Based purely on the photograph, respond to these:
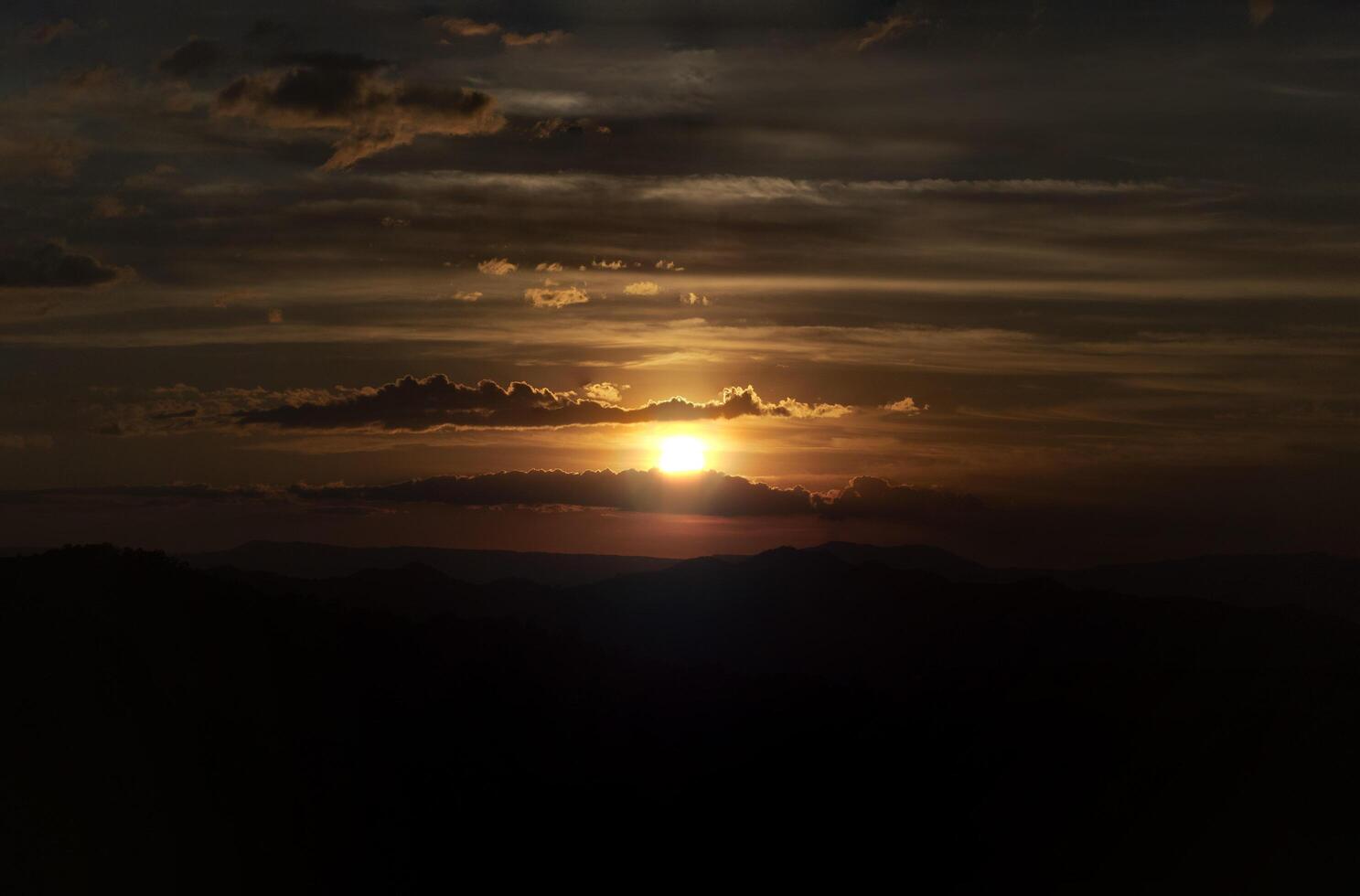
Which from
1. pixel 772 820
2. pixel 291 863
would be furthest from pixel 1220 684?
pixel 291 863

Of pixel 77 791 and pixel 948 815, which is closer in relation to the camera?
pixel 77 791

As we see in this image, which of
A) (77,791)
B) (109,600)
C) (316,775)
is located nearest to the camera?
(77,791)

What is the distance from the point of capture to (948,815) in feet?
216

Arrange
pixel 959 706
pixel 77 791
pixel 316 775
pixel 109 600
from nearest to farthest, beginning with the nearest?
pixel 77 791 < pixel 316 775 < pixel 109 600 < pixel 959 706

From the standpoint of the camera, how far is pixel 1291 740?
70.3 meters

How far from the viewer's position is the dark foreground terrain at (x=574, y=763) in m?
53.7

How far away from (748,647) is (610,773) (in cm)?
10648

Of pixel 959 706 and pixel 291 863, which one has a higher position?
pixel 959 706

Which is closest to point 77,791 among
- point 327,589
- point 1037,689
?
point 1037,689

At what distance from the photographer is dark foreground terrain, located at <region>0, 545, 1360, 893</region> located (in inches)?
2115

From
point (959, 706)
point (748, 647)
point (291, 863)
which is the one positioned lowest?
point (291, 863)

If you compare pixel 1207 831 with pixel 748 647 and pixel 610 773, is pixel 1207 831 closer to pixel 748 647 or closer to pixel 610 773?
pixel 610 773

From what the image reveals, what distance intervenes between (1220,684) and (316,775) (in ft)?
184

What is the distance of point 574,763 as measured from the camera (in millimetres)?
68312
